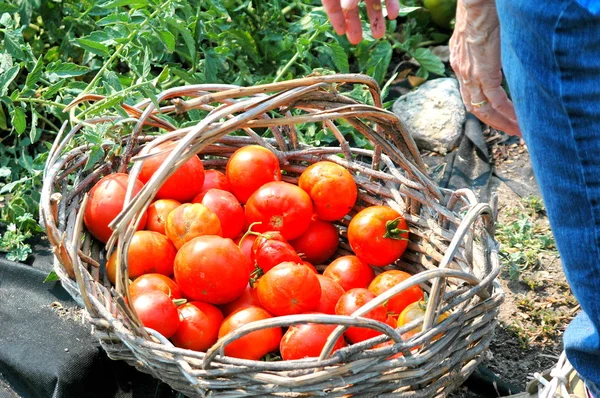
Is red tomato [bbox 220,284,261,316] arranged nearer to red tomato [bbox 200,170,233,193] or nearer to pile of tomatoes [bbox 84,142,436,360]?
pile of tomatoes [bbox 84,142,436,360]

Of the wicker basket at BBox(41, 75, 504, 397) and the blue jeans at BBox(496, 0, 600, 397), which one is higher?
the blue jeans at BBox(496, 0, 600, 397)

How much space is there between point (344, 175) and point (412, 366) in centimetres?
53

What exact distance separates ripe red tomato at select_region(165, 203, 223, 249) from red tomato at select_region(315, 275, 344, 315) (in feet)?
0.82

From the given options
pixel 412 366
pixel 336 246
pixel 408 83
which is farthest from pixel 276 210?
pixel 408 83

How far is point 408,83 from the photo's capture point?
2812 millimetres

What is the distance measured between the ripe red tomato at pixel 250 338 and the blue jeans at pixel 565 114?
0.55 meters

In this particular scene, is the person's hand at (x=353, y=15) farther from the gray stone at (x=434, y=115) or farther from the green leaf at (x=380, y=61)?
the gray stone at (x=434, y=115)

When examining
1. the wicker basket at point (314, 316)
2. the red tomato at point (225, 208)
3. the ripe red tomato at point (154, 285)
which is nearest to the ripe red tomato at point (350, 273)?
the wicker basket at point (314, 316)

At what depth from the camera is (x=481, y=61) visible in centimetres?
120

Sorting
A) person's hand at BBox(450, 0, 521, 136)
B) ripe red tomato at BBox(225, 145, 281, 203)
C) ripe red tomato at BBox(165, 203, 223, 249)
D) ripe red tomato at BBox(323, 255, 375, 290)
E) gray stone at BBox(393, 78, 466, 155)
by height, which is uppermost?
person's hand at BBox(450, 0, 521, 136)

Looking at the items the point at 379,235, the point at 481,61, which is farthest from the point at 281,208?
the point at 481,61

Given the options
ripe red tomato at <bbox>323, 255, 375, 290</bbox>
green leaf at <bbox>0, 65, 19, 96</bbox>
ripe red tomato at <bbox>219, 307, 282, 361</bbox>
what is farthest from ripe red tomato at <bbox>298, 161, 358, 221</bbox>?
green leaf at <bbox>0, 65, 19, 96</bbox>

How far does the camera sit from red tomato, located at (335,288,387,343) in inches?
56.1

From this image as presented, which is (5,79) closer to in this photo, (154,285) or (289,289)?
(154,285)
